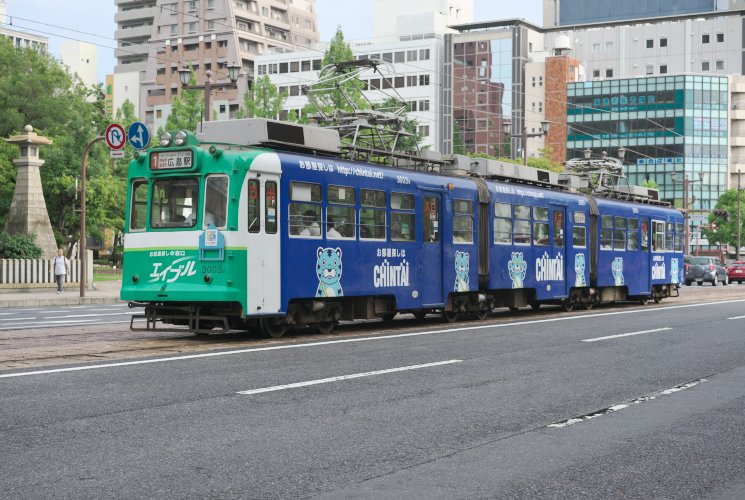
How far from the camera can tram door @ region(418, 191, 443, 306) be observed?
18938 millimetres

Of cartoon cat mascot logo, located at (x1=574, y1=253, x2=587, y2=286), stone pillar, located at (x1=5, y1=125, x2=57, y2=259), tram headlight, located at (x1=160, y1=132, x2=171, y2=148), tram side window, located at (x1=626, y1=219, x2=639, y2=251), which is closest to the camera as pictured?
tram headlight, located at (x1=160, y1=132, x2=171, y2=148)

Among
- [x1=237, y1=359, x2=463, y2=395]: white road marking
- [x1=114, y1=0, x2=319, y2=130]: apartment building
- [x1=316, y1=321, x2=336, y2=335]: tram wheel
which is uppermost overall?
[x1=114, y1=0, x2=319, y2=130]: apartment building

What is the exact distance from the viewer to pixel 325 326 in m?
16.8

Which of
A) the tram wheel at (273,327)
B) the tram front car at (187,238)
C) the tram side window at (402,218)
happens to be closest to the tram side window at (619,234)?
the tram side window at (402,218)

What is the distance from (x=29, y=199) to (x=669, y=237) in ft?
73.5

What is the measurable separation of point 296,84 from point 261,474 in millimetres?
108129

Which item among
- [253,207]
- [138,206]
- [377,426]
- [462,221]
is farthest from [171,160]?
[377,426]

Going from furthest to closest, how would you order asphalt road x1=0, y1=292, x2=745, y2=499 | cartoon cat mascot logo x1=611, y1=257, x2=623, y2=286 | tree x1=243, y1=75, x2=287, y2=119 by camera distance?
tree x1=243, y1=75, x2=287, y2=119 → cartoon cat mascot logo x1=611, y1=257, x2=623, y2=286 → asphalt road x1=0, y1=292, x2=745, y2=499

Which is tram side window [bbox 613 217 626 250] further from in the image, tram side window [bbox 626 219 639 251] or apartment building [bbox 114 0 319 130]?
apartment building [bbox 114 0 319 130]

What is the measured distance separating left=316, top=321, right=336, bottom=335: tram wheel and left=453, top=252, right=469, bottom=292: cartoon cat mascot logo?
3921 millimetres

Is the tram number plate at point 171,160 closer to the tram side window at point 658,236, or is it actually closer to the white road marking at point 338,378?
Result: the white road marking at point 338,378

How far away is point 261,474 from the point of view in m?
5.88

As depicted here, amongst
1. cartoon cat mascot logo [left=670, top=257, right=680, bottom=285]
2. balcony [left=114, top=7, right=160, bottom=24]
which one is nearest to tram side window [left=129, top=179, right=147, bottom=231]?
cartoon cat mascot logo [left=670, top=257, right=680, bottom=285]

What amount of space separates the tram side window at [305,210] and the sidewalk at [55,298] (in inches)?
629
